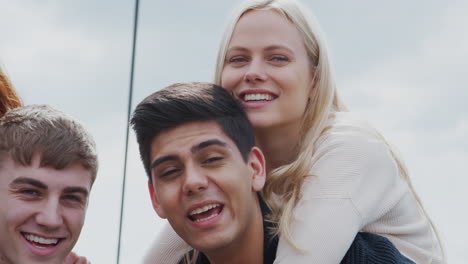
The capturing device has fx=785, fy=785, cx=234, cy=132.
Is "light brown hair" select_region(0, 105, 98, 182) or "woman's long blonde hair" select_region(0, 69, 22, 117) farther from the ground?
"woman's long blonde hair" select_region(0, 69, 22, 117)

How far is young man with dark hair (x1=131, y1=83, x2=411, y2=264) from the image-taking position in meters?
1.98

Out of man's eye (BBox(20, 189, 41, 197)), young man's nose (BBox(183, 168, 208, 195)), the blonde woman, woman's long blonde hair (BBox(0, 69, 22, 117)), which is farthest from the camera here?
woman's long blonde hair (BBox(0, 69, 22, 117))

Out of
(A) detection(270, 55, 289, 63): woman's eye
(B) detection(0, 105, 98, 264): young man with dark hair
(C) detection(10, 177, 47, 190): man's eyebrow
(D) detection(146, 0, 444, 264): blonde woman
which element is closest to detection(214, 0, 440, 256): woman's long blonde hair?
(D) detection(146, 0, 444, 264): blonde woman

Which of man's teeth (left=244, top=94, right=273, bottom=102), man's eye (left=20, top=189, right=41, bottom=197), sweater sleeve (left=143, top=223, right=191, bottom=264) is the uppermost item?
man's teeth (left=244, top=94, right=273, bottom=102)

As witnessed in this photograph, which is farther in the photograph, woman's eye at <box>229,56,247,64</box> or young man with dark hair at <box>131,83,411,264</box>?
woman's eye at <box>229,56,247,64</box>

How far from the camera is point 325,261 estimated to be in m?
1.99

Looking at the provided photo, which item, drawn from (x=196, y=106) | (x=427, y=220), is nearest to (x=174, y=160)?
(x=196, y=106)

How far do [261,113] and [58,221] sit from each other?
0.64m

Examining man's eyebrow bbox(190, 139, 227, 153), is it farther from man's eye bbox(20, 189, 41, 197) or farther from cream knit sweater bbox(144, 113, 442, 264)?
man's eye bbox(20, 189, 41, 197)

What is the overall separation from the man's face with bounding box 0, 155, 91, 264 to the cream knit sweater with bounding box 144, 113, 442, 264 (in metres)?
0.33

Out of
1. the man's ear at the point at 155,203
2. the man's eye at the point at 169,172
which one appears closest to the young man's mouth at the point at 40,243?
the man's ear at the point at 155,203

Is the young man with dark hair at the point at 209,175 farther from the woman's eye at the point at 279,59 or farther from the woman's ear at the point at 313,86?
the woman's ear at the point at 313,86

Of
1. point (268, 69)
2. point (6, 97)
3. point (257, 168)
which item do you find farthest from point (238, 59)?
point (6, 97)

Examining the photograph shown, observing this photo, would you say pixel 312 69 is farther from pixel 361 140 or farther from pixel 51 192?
pixel 51 192
